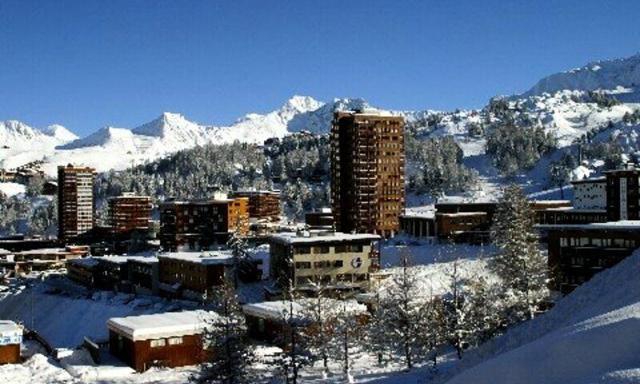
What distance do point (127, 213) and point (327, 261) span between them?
112 metres

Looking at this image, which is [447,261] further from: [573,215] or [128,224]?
[128,224]

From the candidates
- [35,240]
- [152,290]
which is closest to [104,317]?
[152,290]

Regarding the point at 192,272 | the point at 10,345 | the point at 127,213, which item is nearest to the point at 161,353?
the point at 10,345

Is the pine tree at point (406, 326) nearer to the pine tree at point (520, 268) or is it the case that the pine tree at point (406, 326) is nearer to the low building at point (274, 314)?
the low building at point (274, 314)

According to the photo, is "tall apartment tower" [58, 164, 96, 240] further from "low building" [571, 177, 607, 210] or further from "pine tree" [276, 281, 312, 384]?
"pine tree" [276, 281, 312, 384]

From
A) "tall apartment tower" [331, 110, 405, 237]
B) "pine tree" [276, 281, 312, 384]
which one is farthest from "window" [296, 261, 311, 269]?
"tall apartment tower" [331, 110, 405, 237]

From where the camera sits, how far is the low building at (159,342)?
57938 mm

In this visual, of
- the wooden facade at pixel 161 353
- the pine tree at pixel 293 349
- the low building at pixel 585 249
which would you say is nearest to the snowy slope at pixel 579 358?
the pine tree at pixel 293 349

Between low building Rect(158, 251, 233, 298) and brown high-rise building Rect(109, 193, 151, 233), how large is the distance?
84.2 m

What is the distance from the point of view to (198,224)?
461ft

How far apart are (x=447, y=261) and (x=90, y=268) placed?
193ft

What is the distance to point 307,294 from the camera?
80062 mm

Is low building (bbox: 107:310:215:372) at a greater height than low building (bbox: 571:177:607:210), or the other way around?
low building (bbox: 571:177:607:210)

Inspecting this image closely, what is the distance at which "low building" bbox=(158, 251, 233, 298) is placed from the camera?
8850 centimetres
